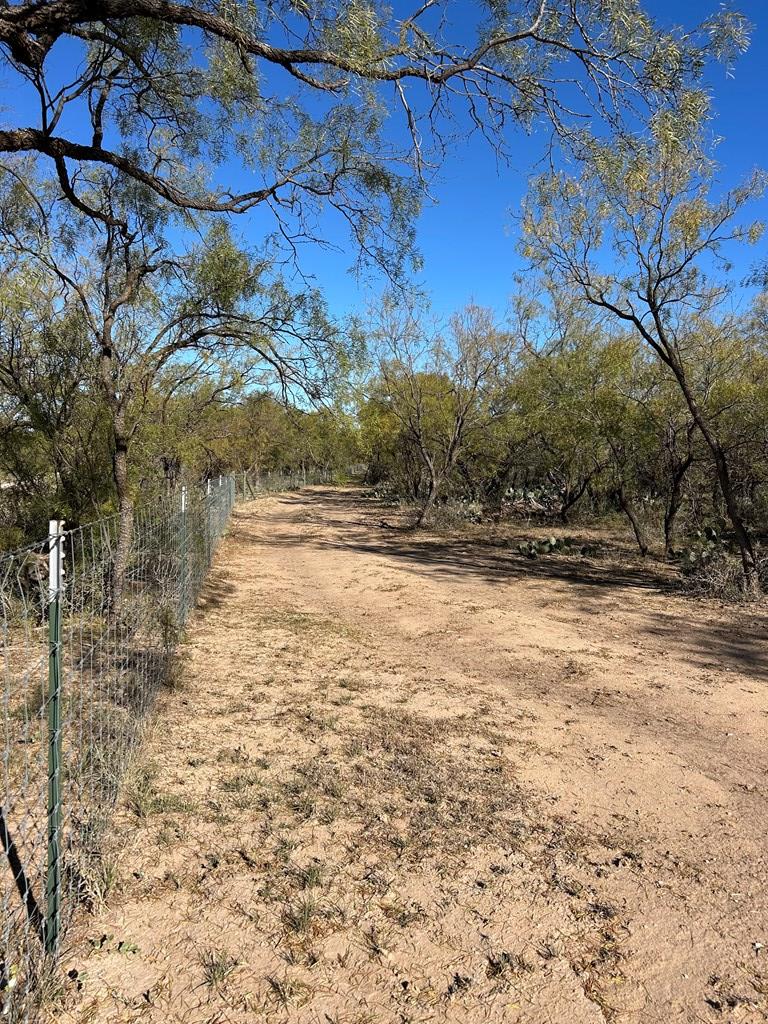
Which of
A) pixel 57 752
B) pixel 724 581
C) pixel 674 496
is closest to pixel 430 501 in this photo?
pixel 674 496

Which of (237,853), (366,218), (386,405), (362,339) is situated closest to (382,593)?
(362,339)

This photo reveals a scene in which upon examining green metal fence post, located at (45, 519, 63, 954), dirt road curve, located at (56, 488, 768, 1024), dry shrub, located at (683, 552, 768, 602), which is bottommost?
dirt road curve, located at (56, 488, 768, 1024)

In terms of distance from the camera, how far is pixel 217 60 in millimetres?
5277

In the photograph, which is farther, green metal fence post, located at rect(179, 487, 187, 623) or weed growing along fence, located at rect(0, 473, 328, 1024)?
green metal fence post, located at rect(179, 487, 187, 623)

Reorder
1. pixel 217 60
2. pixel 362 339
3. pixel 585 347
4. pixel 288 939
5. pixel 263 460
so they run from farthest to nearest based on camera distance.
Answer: pixel 263 460 → pixel 585 347 → pixel 362 339 → pixel 217 60 → pixel 288 939

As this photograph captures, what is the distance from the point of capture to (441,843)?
3518 millimetres

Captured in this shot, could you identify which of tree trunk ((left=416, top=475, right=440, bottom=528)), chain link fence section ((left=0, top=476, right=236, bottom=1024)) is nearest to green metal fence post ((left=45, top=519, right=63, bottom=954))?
chain link fence section ((left=0, top=476, right=236, bottom=1024))

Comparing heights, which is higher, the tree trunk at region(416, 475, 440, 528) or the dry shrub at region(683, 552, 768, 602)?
the tree trunk at region(416, 475, 440, 528)

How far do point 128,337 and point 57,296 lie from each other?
92 cm

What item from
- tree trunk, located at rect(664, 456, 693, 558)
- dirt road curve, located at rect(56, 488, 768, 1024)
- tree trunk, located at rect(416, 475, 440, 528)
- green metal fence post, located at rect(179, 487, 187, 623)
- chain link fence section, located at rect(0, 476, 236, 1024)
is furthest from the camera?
tree trunk, located at rect(416, 475, 440, 528)

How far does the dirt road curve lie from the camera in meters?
2.55

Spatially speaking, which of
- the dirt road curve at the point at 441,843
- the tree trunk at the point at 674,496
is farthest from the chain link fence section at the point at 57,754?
the tree trunk at the point at 674,496

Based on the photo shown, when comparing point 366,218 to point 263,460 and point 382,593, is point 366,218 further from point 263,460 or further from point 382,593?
point 263,460

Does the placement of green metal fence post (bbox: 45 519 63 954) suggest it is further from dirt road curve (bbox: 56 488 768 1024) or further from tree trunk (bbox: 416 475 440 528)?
tree trunk (bbox: 416 475 440 528)
